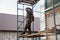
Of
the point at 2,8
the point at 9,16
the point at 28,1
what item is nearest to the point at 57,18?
the point at 28,1

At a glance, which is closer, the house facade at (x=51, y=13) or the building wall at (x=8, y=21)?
the house facade at (x=51, y=13)

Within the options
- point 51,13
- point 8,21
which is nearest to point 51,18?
point 51,13

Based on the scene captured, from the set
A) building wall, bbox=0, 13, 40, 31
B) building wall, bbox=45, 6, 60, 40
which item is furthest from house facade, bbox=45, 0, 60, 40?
building wall, bbox=0, 13, 40, 31

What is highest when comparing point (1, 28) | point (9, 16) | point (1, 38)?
point (9, 16)

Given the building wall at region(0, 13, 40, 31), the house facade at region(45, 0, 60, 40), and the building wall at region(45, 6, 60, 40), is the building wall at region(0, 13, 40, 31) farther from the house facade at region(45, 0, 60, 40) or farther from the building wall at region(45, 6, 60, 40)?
the building wall at region(45, 6, 60, 40)

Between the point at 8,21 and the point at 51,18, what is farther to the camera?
the point at 8,21

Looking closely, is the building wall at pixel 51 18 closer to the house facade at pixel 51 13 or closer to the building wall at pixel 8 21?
the house facade at pixel 51 13

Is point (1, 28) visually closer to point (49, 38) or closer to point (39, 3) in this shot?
point (39, 3)

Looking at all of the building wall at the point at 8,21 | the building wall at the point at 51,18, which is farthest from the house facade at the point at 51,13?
the building wall at the point at 8,21

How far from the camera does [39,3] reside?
8.38 meters

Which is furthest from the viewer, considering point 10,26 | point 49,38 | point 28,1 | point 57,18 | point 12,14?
point 12,14

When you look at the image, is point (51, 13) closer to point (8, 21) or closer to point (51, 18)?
point (51, 18)

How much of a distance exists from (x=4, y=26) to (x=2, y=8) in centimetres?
205

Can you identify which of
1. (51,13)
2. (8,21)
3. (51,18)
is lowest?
(8,21)
